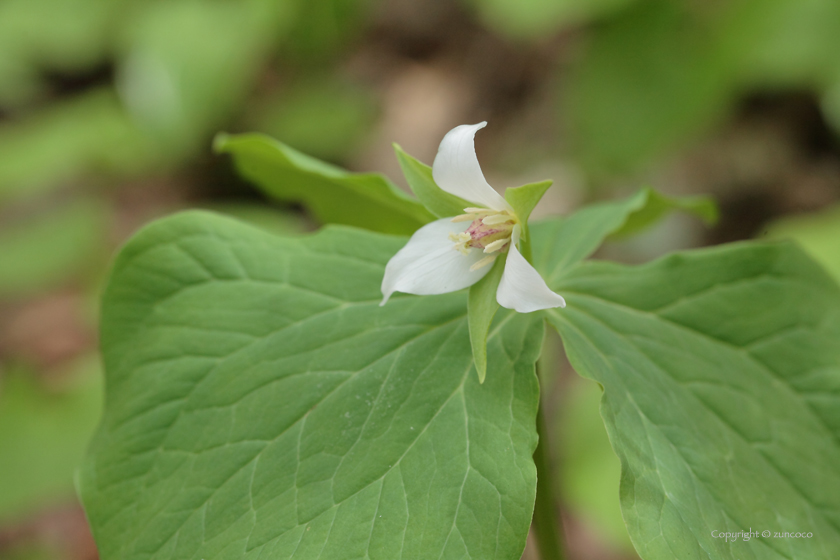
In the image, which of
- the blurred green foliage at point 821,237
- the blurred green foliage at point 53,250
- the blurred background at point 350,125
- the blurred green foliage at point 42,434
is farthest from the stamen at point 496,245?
the blurred green foliage at point 53,250

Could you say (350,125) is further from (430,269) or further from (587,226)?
(430,269)

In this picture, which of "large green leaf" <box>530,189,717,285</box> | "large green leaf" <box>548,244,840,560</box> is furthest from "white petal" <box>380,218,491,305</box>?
"large green leaf" <box>530,189,717,285</box>

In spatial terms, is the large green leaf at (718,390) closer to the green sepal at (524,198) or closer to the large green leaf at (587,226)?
the large green leaf at (587,226)

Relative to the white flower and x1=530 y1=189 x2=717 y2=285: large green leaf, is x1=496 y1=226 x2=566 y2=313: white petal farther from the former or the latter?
x1=530 y1=189 x2=717 y2=285: large green leaf

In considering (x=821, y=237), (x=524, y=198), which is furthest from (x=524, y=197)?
(x=821, y=237)

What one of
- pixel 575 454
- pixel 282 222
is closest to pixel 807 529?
pixel 575 454
